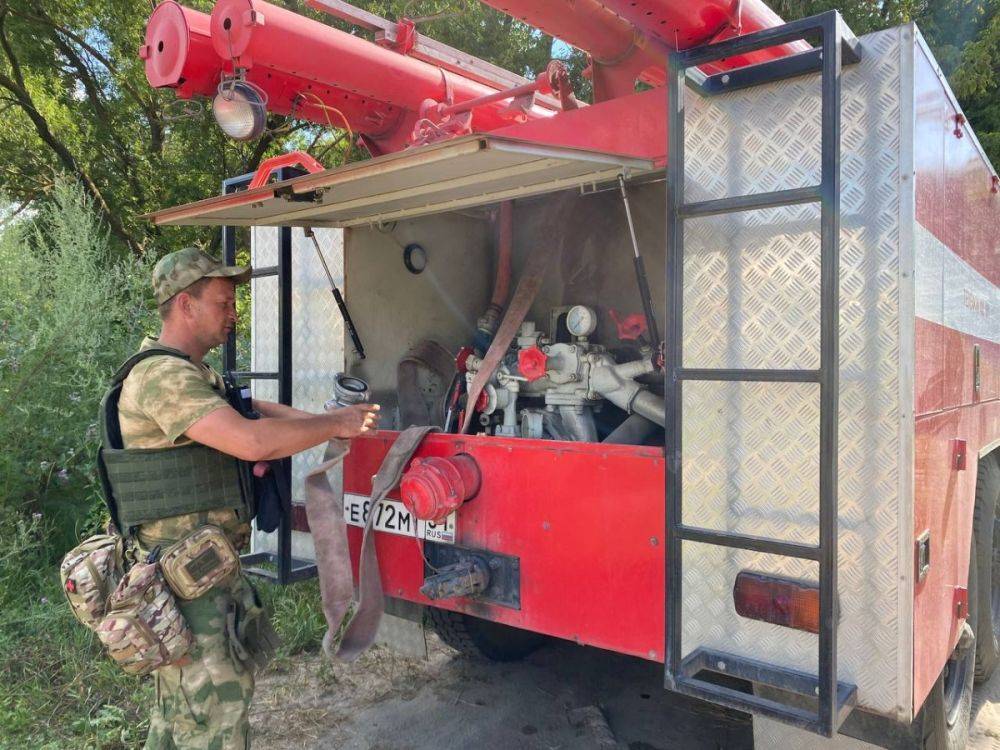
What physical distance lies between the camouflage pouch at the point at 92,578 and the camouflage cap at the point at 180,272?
86 cm

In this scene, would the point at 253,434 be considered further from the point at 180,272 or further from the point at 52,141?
the point at 52,141

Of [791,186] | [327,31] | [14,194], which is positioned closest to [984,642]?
[791,186]

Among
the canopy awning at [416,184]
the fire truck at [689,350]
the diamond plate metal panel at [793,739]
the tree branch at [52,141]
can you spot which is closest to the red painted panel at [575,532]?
the fire truck at [689,350]

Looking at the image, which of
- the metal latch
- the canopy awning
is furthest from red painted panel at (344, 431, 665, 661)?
the canopy awning

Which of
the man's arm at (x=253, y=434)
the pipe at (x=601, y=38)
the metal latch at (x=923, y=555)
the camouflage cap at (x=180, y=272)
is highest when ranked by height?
the pipe at (x=601, y=38)

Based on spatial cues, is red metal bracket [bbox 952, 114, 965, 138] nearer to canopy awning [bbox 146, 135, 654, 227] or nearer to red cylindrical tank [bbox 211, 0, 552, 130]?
canopy awning [bbox 146, 135, 654, 227]

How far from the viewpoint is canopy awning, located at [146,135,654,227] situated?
6.79ft

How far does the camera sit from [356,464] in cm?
313

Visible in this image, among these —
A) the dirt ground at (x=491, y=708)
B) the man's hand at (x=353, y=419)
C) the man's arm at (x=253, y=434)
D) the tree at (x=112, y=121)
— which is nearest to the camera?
the man's arm at (x=253, y=434)

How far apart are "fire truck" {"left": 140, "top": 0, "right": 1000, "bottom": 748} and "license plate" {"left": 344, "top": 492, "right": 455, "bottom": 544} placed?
12 mm

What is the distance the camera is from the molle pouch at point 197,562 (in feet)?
7.61

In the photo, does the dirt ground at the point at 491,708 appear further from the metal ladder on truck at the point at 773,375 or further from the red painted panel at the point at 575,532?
the metal ladder on truck at the point at 773,375

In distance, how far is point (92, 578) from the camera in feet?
7.83

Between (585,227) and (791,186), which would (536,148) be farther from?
(585,227)
